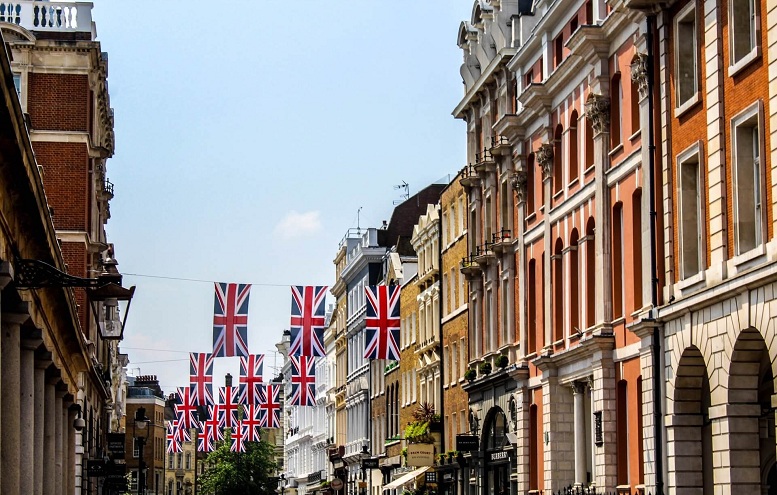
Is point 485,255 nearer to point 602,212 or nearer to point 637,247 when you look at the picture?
point 602,212

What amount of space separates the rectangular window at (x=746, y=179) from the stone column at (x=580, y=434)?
15.4 m

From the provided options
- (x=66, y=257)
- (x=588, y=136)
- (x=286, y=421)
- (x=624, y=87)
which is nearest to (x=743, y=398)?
(x=624, y=87)

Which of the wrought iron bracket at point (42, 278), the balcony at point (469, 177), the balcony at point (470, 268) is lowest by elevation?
the wrought iron bracket at point (42, 278)

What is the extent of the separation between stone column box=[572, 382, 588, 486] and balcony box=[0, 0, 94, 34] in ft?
81.7

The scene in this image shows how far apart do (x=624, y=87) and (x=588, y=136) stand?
381 centimetres

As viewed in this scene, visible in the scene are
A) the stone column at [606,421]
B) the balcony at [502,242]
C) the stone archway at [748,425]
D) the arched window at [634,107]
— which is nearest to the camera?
the stone archway at [748,425]

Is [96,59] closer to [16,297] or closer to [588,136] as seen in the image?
[588,136]

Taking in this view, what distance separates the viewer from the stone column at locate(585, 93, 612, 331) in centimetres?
4112

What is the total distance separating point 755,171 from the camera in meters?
29.6

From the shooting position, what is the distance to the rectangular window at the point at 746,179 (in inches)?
1157

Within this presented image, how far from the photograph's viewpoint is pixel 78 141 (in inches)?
2306

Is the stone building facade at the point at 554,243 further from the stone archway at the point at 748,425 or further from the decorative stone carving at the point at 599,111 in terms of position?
the stone archway at the point at 748,425

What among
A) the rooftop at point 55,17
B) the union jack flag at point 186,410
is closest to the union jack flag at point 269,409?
the union jack flag at point 186,410

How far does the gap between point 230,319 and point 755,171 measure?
2901 centimetres
